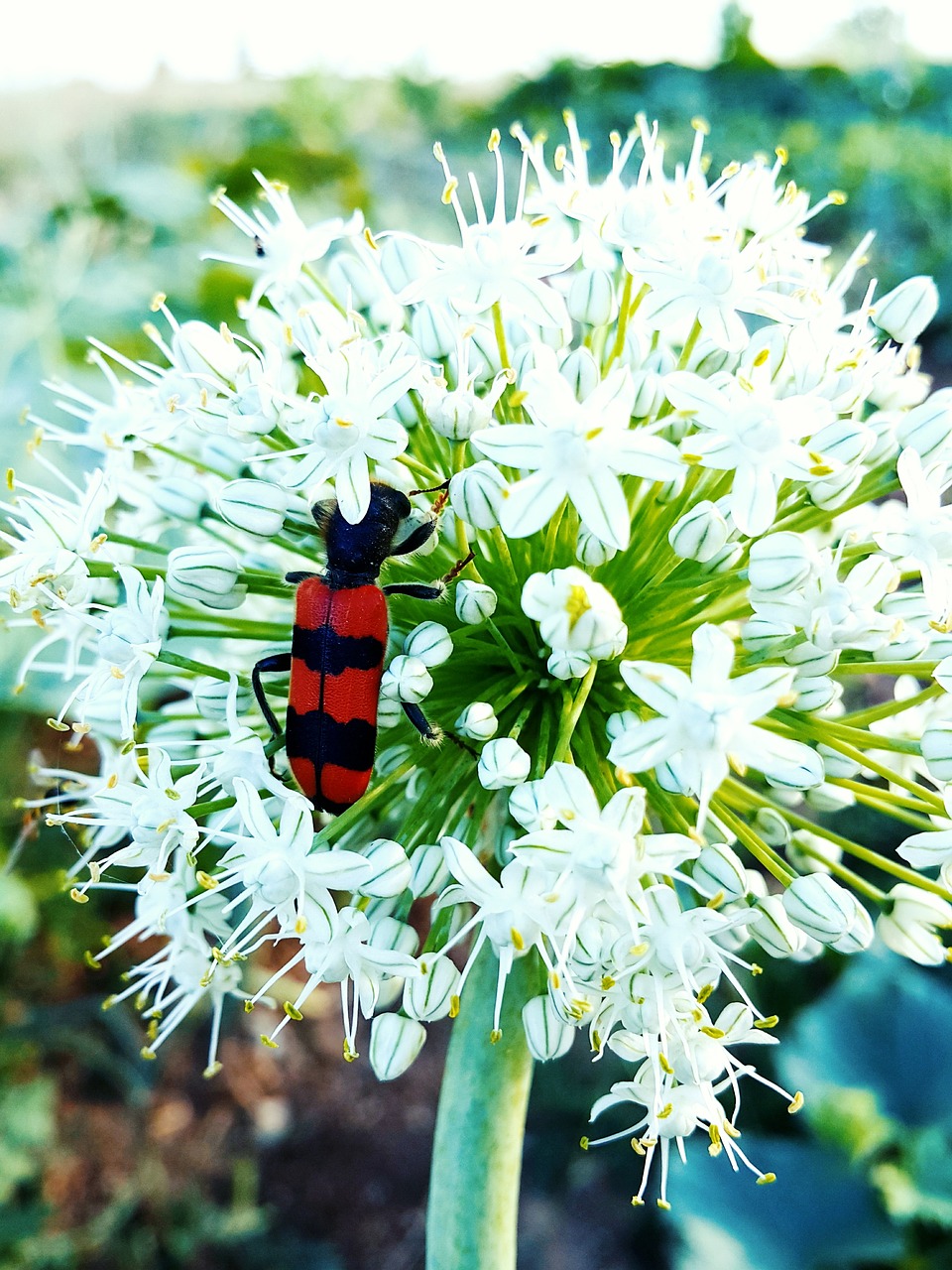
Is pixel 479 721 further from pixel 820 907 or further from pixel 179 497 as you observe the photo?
pixel 179 497

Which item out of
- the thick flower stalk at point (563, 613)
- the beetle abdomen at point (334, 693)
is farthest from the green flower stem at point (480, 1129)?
the beetle abdomen at point (334, 693)

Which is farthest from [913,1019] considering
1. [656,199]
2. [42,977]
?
[42,977]

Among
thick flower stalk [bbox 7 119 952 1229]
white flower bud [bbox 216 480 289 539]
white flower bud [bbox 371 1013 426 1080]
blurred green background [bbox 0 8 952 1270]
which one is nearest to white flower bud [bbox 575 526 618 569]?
thick flower stalk [bbox 7 119 952 1229]

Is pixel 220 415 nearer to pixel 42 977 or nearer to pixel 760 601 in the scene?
pixel 760 601

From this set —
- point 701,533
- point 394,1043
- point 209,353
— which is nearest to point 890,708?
point 701,533

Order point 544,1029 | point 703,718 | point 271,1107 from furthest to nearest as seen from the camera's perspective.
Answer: point 271,1107
point 544,1029
point 703,718

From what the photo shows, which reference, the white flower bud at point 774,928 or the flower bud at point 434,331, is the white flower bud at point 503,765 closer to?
the white flower bud at point 774,928
